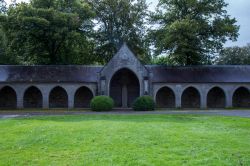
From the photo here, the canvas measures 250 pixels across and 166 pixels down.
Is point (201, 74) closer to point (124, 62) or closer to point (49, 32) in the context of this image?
point (124, 62)

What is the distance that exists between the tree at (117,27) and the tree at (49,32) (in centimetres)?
214

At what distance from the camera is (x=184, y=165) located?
9.02 meters

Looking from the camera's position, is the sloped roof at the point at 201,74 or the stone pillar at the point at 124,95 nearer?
the sloped roof at the point at 201,74

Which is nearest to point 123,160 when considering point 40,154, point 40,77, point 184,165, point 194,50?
point 184,165

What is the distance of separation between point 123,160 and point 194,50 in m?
36.7

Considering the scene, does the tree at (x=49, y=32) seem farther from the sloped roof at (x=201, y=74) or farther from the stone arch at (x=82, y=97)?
the sloped roof at (x=201, y=74)

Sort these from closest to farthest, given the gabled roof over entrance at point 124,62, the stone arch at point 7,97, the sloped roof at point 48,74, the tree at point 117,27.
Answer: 1. the gabled roof over entrance at point 124,62
2. the sloped roof at point 48,74
3. the stone arch at point 7,97
4. the tree at point 117,27

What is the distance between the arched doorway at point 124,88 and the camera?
135ft

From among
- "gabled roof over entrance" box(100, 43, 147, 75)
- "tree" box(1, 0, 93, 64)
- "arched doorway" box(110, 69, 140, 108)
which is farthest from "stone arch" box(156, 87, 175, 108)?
"tree" box(1, 0, 93, 64)

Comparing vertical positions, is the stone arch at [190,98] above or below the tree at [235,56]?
below

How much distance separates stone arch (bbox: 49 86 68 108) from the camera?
4112cm

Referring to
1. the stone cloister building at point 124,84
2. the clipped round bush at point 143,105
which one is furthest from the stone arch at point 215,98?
the clipped round bush at point 143,105

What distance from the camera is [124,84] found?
4141 cm

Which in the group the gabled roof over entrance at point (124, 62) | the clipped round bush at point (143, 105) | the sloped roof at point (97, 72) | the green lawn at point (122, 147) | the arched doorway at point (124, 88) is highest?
the gabled roof over entrance at point (124, 62)
